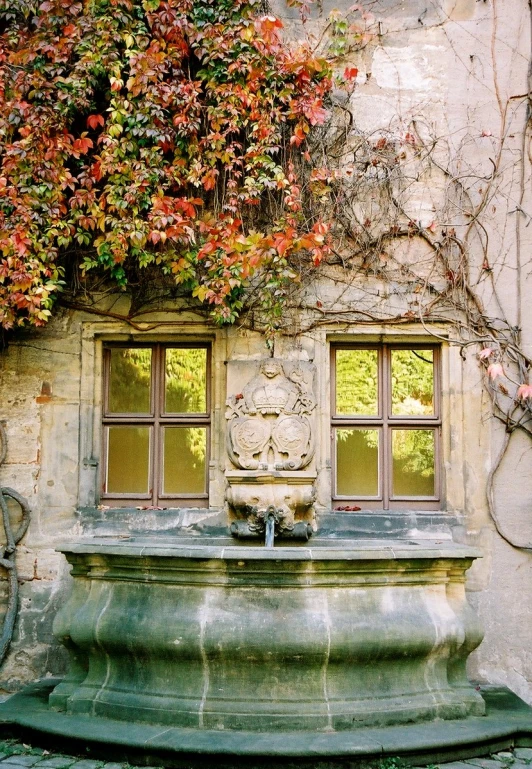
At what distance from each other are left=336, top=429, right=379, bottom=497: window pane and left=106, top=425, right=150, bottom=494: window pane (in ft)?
4.39

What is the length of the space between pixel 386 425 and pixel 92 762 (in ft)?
9.52

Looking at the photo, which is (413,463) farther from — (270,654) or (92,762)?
(92,762)

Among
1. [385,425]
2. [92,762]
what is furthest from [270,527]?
[92,762]

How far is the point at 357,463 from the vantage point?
6.00 m

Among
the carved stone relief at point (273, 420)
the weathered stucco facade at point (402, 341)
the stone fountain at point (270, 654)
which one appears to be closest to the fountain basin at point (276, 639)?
the stone fountain at point (270, 654)

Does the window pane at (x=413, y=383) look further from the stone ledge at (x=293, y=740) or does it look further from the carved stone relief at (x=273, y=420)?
the stone ledge at (x=293, y=740)

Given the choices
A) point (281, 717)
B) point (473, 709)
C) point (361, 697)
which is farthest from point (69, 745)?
point (473, 709)

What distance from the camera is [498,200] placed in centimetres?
593

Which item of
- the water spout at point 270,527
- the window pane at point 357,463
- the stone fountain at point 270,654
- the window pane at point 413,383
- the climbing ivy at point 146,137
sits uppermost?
the climbing ivy at point 146,137

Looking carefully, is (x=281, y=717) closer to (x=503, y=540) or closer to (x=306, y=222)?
(x=503, y=540)

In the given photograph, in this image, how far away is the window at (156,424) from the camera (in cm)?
605

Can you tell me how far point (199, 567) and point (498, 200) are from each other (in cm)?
327

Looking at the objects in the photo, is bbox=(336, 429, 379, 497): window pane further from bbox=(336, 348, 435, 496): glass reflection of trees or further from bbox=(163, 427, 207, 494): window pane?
bbox=(163, 427, 207, 494): window pane

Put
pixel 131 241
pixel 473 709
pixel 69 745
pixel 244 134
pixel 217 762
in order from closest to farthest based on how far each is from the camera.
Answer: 1. pixel 217 762
2. pixel 69 745
3. pixel 473 709
4. pixel 131 241
5. pixel 244 134
